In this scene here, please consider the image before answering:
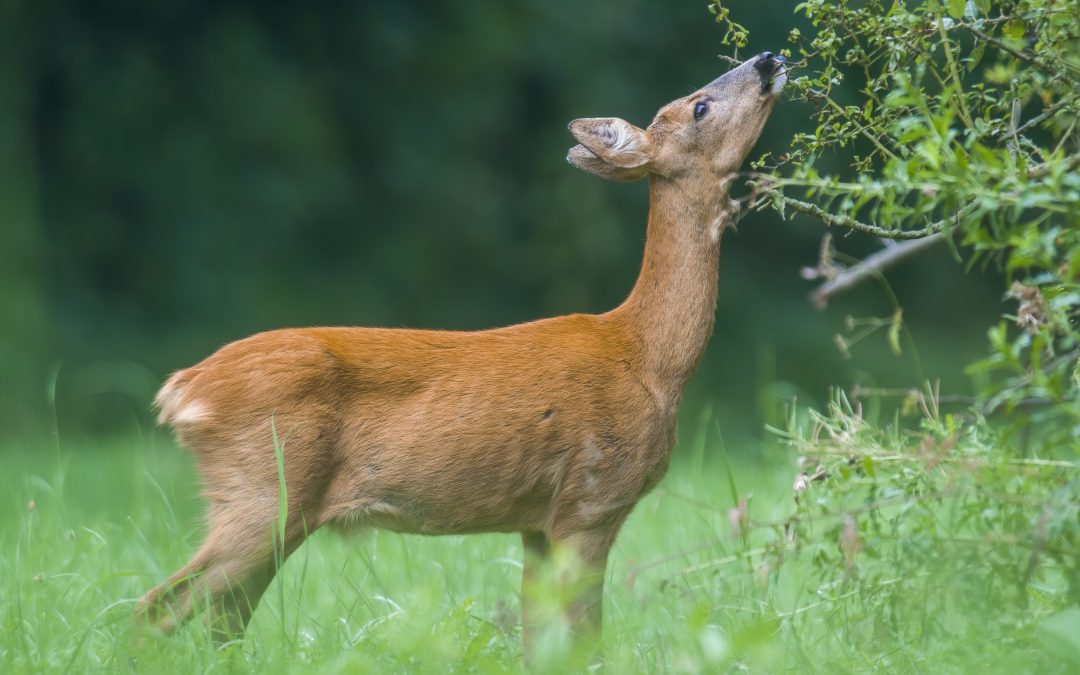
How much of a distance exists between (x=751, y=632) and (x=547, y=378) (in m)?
1.66

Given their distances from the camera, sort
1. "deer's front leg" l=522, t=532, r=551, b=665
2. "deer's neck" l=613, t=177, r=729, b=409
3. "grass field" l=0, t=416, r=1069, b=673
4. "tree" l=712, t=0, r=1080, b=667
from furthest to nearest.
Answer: "deer's neck" l=613, t=177, r=729, b=409, "deer's front leg" l=522, t=532, r=551, b=665, "grass field" l=0, t=416, r=1069, b=673, "tree" l=712, t=0, r=1080, b=667

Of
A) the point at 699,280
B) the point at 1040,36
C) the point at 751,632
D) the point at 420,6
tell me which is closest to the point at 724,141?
the point at 699,280

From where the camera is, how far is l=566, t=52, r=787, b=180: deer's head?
420 cm

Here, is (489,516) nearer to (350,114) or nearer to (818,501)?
(818,501)

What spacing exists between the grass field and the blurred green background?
5.82 metres

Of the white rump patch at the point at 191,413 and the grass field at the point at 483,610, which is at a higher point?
the white rump patch at the point at 191,413

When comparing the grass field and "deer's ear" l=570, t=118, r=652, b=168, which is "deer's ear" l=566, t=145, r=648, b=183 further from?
the grass field

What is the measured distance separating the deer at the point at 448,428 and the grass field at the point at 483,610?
0.45 feet

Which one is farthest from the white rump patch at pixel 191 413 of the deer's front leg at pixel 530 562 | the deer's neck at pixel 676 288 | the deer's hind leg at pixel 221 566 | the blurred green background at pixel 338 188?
the blurred green background at pixel 338 188

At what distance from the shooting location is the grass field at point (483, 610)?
3.00m

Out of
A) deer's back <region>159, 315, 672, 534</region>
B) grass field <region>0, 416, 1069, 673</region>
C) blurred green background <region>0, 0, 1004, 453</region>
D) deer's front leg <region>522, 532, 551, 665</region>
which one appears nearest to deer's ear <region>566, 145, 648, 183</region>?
deer's back <region>159, 315, 672, 534</region>

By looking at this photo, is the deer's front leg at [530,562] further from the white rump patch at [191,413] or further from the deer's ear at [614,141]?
the deer's ear at [614,141]

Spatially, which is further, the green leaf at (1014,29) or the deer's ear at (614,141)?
the deer's ear at (614,141)

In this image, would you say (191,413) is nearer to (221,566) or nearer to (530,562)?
(221,566)
